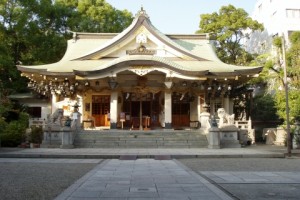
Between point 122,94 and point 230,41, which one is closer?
point 122,94

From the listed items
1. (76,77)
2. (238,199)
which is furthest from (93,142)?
(238,199)

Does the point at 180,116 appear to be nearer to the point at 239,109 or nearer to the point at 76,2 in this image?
the point at 239,109

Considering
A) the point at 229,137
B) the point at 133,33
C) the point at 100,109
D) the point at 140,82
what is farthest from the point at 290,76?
the point at 100,109

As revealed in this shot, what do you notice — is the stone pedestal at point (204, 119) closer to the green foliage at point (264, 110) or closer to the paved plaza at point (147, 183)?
the green foliage at point (264, 110)

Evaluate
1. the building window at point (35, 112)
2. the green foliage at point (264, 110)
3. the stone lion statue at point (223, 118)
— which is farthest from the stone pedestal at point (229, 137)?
the building window at point (35, 112)

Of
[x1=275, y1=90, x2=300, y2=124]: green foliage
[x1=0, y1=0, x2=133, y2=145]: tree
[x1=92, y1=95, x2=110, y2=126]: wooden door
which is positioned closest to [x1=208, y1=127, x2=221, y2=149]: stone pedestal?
[x1=275, y1=90, x2=300, y2=124]: green foliage

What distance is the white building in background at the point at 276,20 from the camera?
128 ft

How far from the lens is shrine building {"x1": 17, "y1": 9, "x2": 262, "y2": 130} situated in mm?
23297

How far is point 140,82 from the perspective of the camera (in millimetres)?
25594

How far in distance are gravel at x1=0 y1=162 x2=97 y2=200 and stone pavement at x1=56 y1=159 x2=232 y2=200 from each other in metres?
0.41

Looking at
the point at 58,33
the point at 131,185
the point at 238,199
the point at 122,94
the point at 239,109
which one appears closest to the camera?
the point at 238,199

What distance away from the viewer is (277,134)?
24.2 metres

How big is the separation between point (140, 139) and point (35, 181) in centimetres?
1201

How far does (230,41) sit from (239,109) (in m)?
8.80
